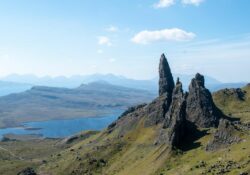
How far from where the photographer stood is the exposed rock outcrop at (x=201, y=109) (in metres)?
182

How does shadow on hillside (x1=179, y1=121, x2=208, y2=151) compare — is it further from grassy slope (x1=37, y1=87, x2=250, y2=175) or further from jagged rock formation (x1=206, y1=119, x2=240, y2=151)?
jagged rock formation (x1=206, y1=119, x2=240, y2=151)

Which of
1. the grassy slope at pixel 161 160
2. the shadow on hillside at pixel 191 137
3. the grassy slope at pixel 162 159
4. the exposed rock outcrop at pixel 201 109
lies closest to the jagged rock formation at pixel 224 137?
the grassy slope at pixel 161 160

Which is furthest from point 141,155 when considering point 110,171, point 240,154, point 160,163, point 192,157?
point 240,154

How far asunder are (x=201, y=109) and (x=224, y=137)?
167 ft

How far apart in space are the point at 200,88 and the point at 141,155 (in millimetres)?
43044

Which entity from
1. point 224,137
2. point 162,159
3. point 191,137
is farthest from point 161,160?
point 224,137

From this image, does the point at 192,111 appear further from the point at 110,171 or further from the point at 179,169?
the point at 179,169

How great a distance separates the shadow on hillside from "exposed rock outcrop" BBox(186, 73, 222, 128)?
12.6 m

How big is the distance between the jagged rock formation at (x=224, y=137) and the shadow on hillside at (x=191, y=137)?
14241 mm

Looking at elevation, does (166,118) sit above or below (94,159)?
above

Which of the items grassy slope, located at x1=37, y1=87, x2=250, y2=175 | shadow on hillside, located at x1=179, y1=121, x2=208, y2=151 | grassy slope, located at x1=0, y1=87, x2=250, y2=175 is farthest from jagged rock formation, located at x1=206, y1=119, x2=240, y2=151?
shadow on hillside, located at x1=179, y1=121, x2=208, y2=151

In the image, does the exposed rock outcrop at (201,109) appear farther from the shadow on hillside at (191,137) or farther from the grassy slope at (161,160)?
the grassy slope at (161,160)

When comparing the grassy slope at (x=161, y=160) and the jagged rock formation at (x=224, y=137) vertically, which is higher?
the jagged rock formation at (x=224, y=137)

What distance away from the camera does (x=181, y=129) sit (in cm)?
16238
